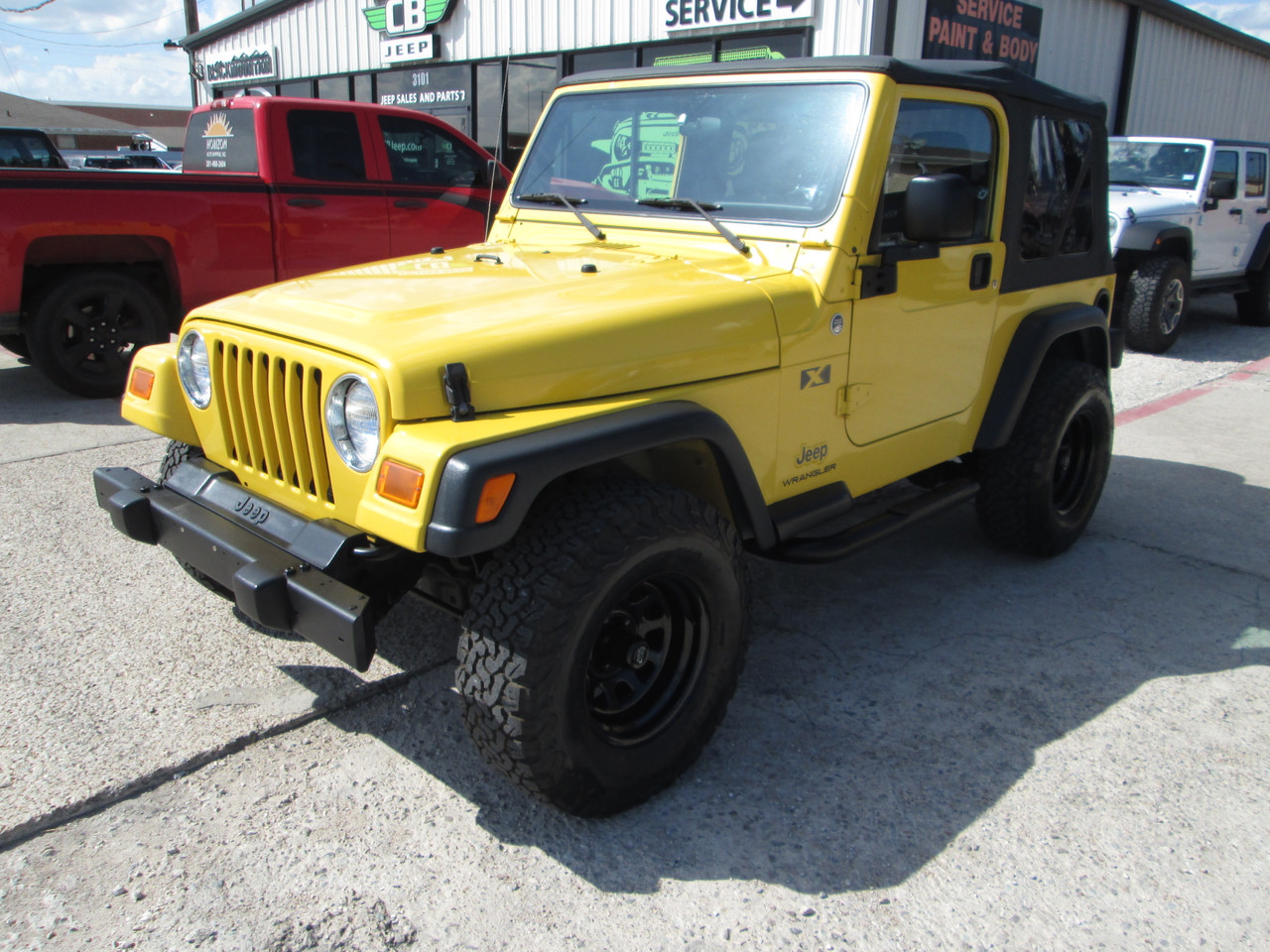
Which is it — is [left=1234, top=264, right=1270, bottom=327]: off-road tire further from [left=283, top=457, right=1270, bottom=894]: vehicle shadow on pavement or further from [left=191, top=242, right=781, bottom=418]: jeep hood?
[left=191, top=242, right=781, bottom=418]: jeep hood

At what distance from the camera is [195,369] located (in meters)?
2.87

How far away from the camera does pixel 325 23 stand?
51.3ft

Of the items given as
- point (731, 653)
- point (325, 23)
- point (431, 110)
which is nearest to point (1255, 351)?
point (731, 653)

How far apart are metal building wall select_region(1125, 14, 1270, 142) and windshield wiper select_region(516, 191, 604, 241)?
40.3ft

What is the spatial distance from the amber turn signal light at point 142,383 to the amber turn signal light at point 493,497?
1488mm

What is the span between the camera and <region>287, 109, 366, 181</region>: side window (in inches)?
284

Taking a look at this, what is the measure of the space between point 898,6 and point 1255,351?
15.9 ft

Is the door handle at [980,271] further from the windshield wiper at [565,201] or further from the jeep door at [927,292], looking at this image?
the windshield wiper at [565,201]

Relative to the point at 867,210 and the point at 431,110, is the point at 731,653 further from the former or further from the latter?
the point at 431,110

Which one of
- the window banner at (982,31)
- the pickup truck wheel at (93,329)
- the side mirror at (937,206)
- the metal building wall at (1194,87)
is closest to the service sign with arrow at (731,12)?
the window banner at (982,31)

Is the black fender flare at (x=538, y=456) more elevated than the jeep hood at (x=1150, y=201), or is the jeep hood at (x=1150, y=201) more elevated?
the jeep hood at (x=1150, y=201)

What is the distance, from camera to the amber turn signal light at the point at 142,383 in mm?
2979

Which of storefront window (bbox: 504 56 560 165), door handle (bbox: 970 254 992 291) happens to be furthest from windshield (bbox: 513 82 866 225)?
storefront window (bbox: 504 56 560 165)

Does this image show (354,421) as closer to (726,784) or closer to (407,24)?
(726,784)
